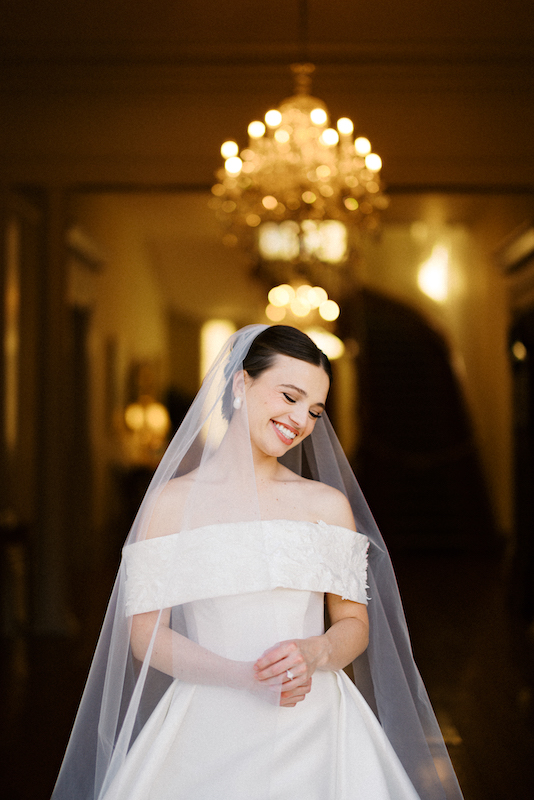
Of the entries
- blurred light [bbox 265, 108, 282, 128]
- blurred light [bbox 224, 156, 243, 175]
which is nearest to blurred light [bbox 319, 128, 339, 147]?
blurred light [bbox 265, 108, 282, 128]

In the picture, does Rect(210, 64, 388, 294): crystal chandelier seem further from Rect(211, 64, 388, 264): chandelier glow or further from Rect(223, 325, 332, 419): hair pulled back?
Rect(223, 325, 332, 419): hair pulled back

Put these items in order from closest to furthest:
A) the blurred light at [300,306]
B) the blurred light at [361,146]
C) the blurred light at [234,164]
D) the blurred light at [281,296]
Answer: the blurred light at [361,146] → the blurred light at [234,164] → the blurred light at [300,306] → the blurred light at [281,296]

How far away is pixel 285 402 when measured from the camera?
1543 millimetres

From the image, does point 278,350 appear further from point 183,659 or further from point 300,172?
point 300,172

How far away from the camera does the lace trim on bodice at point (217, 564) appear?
4.80 feet

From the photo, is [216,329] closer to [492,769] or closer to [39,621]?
[39,621]

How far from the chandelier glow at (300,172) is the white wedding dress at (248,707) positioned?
309 cm

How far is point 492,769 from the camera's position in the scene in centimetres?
284

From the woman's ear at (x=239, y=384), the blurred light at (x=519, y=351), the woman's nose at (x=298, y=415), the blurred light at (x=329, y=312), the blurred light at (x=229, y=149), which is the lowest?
the woman's nose at (x=298, y=415)

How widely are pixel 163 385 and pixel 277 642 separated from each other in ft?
35.1

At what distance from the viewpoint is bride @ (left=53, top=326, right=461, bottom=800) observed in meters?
1.41

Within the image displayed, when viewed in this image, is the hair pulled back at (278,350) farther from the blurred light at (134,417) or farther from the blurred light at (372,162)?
the blurred light at (134,417)

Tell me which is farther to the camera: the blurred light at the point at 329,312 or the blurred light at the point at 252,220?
the blurred light at the point at 329,312

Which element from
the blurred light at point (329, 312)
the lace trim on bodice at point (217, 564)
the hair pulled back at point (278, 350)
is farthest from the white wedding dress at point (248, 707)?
the blurred light at point (329, 312)
